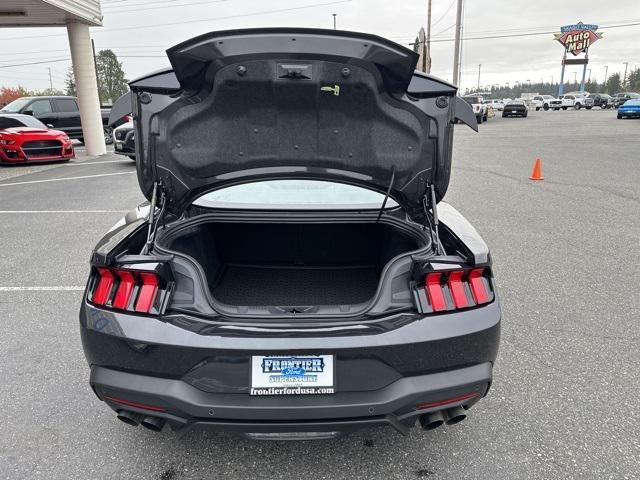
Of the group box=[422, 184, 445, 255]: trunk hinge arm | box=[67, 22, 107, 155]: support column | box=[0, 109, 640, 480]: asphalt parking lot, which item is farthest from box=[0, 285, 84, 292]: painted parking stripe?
box=[67, 22, 107, 155]: support column

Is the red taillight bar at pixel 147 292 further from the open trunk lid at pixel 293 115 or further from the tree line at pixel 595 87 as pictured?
the tree line at pixel 595 87

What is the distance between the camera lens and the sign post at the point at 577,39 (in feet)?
206

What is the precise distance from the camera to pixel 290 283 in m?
2.98

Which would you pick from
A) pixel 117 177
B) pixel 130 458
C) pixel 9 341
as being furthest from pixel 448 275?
pixel 117 177

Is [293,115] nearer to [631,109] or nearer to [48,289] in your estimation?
[48,289]

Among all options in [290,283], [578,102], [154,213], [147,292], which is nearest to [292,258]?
[290,283]

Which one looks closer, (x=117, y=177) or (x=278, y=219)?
(x=278, y=219)

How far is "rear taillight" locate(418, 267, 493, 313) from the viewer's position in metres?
1.96

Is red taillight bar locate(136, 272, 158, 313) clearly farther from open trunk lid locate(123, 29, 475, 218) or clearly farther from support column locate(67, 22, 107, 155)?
support column locate(67, 22, 107, 155)

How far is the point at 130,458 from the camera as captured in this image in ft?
7.35

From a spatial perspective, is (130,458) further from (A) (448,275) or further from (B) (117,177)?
(B) (117,177)

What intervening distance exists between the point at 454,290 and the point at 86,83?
16.3m

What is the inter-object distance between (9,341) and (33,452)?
4.43 feet

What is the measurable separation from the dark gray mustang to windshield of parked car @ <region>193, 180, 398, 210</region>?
0.06 feet
